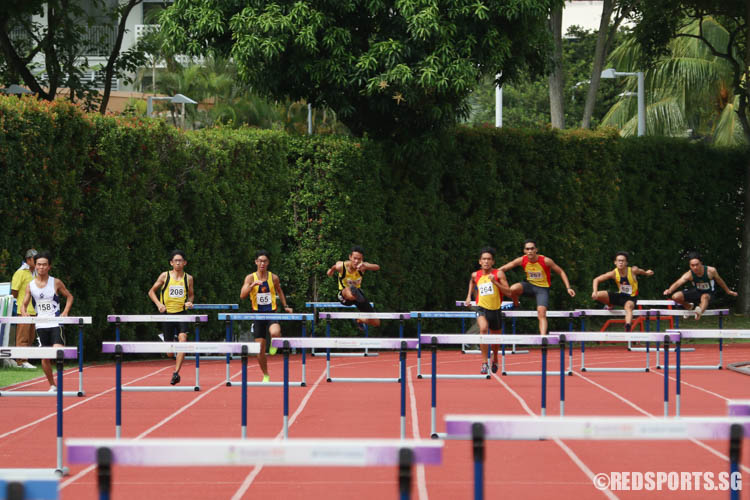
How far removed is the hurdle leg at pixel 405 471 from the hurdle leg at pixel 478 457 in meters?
0.46

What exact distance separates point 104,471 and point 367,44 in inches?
693

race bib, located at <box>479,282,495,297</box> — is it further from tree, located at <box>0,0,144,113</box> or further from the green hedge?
tree, located at <box>0,0,144,113</box>

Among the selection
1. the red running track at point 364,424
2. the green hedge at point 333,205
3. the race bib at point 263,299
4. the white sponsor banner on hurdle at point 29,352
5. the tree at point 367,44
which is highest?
the tree at point 367,44

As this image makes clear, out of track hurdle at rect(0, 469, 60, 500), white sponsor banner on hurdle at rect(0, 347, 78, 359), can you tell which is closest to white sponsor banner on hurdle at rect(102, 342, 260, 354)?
white sponsor banner on hurdle at rect(0, 347, 78, 359)

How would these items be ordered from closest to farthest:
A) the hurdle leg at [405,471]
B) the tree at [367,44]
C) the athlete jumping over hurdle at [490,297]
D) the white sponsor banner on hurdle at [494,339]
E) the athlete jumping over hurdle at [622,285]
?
1. the hurdle leg at [405,471]
2. the white sponsor banner on hurdle at [494,339]
3. the athlete jumping over hurdle at [490,297]
4. the athlete jumping over hurdle at [622,285]
5. the tree at [367,44]

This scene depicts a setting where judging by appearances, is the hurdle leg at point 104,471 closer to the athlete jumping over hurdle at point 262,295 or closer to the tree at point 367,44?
the athlete jumping over hurdle at point 262,295

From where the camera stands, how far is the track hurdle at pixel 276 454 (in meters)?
4.65

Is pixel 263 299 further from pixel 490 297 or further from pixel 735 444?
pixel 735 444

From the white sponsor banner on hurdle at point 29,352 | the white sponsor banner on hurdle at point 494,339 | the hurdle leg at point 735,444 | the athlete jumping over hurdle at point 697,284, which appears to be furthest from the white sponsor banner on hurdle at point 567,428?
the athlete jumping over hurdle at point 697,284

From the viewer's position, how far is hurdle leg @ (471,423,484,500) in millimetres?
4949

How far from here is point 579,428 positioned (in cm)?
518

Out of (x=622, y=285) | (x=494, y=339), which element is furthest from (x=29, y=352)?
(x=622, y=285)

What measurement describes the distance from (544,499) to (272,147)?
49.0 feet

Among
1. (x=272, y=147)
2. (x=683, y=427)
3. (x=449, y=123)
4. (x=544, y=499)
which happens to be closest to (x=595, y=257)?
(x=449, y=123)
